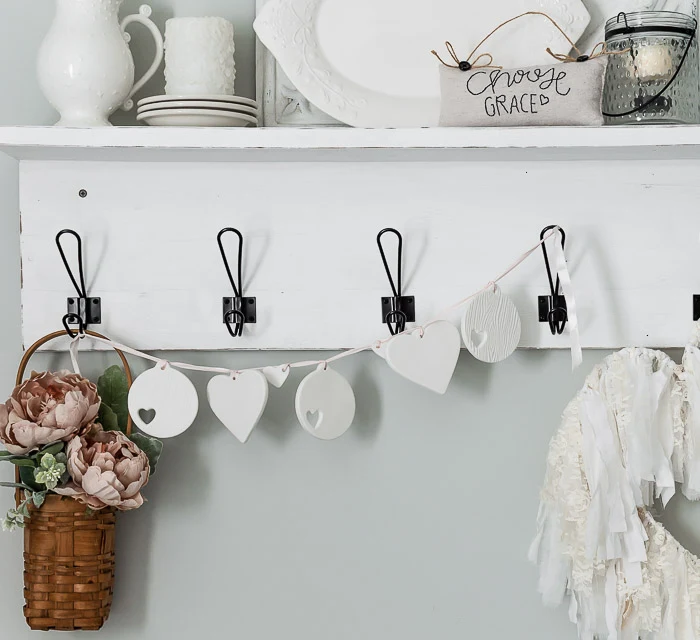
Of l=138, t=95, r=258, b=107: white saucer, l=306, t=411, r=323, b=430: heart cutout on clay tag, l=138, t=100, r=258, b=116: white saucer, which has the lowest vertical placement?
l=306, t=411, r=323, b=430: heart cutout on clay tag

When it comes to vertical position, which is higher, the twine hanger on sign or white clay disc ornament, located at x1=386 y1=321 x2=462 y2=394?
the twine hanger on sign

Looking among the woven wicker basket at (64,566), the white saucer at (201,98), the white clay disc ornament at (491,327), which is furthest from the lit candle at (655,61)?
the woven wicker basket at (64,566)

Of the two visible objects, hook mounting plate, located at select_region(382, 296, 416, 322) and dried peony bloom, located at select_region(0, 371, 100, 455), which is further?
hook mounting plate, located at select_region(382, 296, 416, 322)

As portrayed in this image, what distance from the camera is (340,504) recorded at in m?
1.10

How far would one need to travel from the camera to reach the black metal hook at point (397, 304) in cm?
106

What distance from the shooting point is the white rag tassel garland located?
1.01m

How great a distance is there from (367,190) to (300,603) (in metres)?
0.54

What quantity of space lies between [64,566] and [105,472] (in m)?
0.12

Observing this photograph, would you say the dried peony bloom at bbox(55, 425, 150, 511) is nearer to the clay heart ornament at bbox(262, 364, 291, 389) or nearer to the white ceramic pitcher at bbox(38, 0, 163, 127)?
the clay heart ornament at bbox(262, 364, 291, 389)

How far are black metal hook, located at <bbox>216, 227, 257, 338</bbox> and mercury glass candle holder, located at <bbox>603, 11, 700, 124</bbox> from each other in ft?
1.59

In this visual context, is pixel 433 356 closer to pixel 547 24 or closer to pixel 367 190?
pixel 367 190

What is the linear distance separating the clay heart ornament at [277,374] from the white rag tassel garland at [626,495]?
13.6 inches

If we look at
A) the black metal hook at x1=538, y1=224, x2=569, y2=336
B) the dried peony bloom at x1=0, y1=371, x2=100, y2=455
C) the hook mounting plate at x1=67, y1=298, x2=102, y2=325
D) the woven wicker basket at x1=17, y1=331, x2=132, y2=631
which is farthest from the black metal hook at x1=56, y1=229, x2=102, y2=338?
the black metal hook at x1=538, y1=224, x2=569, y2=336

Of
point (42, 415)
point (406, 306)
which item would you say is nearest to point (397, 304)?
point (406, 306)
